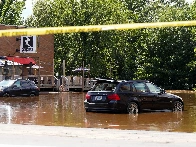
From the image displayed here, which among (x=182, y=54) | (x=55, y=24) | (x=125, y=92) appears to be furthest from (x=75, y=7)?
(x=125, y=92)

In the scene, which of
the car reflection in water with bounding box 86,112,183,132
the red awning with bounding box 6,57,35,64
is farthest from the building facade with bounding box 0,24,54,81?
the car reflection in water with bounding box 86,112,183,132

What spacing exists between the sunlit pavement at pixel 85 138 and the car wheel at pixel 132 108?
6.37 m

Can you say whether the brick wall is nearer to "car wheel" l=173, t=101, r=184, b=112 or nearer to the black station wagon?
"car wheel" l=173, t=101, r=184, b=112

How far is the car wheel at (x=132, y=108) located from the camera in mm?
21062

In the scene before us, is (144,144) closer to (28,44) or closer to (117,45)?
(28,44)

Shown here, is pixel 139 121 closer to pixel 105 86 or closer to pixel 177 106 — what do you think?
pixel 105 86

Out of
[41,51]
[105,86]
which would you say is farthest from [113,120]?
[41,51]

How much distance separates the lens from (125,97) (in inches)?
816

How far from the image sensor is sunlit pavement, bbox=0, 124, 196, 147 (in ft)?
38.0

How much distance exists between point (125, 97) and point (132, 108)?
70 centimetres

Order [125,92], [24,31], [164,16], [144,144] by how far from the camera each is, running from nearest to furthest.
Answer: [24,31] → [144,144] → [125,92] → [164,16]

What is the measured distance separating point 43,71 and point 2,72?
7.73 meters

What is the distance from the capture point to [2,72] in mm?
49875

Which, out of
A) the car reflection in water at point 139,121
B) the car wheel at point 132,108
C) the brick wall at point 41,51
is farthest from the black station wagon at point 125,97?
the brick wall at point 41,51
